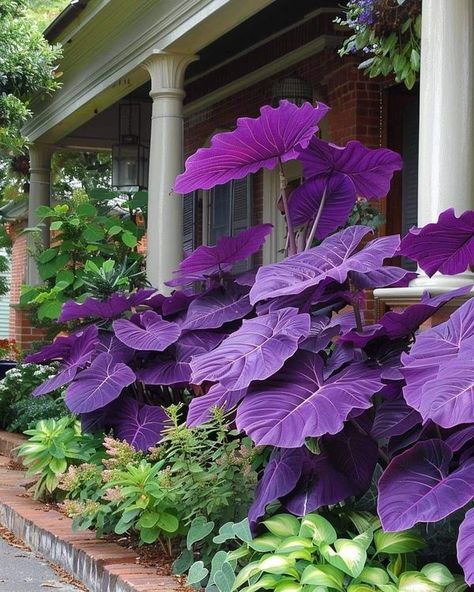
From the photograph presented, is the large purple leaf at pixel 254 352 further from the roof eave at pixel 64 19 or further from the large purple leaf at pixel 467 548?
the roof eave at pixel 64 19

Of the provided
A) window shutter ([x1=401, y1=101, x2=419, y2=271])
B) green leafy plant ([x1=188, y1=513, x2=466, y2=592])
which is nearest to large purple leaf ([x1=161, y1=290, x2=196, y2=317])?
green leafy plant ([x1=188, y1=513, x2=466, y2=592])

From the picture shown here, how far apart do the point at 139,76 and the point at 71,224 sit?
1763 mm

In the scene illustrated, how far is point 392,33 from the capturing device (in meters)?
5.34

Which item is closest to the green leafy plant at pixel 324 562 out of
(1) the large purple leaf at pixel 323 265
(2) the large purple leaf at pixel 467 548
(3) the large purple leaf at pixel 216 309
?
(2) the large purple leaf at pixel 467 548

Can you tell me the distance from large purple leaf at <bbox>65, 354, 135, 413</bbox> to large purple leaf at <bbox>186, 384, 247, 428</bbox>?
1091mm

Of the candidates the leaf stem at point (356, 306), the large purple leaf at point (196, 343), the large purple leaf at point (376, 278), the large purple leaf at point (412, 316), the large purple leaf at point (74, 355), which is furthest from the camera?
the large purple leaf at point (74, 355)

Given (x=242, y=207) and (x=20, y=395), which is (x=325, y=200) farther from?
(x=242, y=207)

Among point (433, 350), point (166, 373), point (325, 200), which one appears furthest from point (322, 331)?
point (166, 373)

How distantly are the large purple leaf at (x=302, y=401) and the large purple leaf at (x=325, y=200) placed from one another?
130 centimetres

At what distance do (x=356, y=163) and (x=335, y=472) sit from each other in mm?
1634

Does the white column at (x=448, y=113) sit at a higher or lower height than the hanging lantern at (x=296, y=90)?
lower

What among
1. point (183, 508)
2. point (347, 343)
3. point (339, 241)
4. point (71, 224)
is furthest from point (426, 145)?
point (71, 224)

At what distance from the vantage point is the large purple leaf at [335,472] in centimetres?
331

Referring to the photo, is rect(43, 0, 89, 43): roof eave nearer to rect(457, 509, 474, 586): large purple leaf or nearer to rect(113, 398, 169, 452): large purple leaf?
rect(113, 398, 169, 452): large purple leaf
